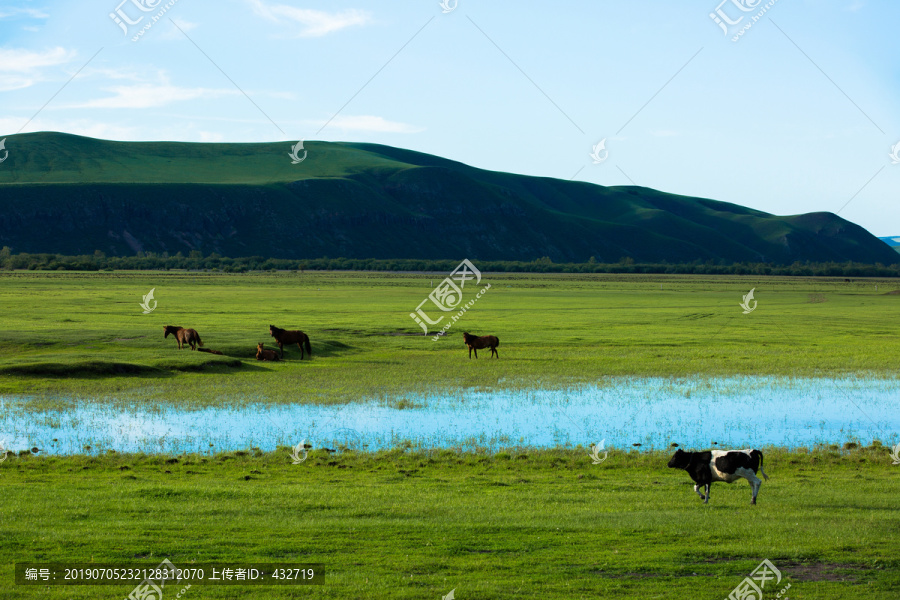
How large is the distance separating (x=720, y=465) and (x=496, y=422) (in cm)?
1038

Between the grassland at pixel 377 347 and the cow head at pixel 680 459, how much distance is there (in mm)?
15064

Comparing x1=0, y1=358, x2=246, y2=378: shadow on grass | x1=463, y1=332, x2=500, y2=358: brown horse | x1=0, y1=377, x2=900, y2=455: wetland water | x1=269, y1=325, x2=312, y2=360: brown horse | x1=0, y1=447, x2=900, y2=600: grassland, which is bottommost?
x1=0, y1=447, x2=900, y2=600: grassland

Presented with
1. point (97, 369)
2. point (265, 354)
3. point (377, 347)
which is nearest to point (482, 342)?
point (377, 347)

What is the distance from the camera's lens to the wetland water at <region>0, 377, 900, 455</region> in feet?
68.6

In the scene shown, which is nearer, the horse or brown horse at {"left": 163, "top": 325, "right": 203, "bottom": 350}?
brown horse at {"left": 163, "top": 325, "right": 203, "bottom": 350}

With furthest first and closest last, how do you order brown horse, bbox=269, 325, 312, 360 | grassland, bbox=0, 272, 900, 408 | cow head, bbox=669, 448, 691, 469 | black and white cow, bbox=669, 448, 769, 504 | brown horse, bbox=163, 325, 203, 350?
brown horse, bbox=269, 325, 312, 360
brown horse, bbox=163, 325, 203, 350
grassland, bbox=0, 272, 900, 408
cow head, bbox=669, 448, 691, 469
black and white cow, bbox=669, 448, 769, 504

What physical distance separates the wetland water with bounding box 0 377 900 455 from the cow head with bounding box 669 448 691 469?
19.2 feet

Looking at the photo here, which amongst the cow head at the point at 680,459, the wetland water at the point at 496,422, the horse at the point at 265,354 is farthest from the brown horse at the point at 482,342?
the cow head at the point at 680,459

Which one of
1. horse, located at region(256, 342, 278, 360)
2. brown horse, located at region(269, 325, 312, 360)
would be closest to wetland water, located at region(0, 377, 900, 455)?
horse, located at region(256, 342, 278, 360)

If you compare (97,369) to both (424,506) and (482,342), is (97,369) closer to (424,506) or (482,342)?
(482,342)

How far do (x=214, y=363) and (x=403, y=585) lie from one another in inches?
1056

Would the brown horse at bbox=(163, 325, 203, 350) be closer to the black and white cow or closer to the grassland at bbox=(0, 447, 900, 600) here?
the grassland at bbox=(0, 447, 900, 600)

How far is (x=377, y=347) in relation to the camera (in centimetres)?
4394

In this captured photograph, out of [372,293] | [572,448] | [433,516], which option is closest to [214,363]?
[572,448]
